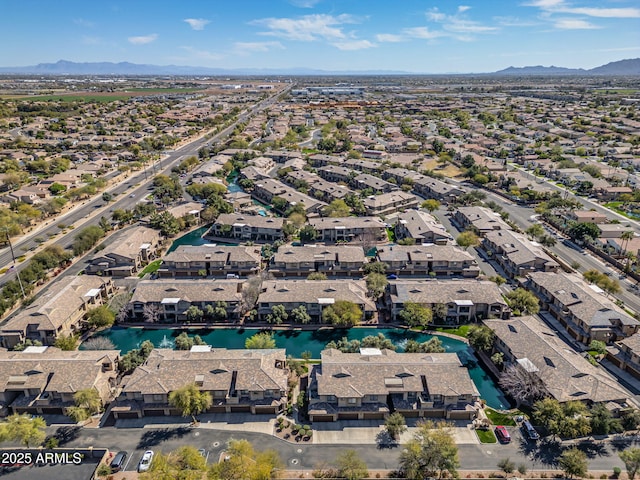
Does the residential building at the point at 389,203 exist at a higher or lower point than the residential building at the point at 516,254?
higher

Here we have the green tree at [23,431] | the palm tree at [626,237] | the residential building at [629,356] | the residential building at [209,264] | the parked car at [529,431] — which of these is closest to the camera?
the green tree at [23,431]

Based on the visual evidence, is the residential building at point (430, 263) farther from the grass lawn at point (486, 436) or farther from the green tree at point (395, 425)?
the green tree at point (395, 425)

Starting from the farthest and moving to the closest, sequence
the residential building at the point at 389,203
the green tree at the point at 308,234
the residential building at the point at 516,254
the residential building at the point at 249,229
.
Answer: the residential building at the point at 389,203, the residential building at the point at 249,229, the green tree at the point at 308,234, the residential building at the point at 516,254

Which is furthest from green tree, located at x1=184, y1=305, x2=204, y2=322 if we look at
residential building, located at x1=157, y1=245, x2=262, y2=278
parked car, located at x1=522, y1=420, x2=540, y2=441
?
parked car, located at x1=522, y1=420, x2=540, y2=441

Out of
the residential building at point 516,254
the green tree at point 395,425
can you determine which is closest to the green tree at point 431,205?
the residential building at point 516,254

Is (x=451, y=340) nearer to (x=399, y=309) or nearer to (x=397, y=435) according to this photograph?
(x=399, y=309)

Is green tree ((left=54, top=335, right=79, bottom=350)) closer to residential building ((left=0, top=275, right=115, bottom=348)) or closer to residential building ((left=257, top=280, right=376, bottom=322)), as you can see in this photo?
residential building ((left=0, top=275, right=115, bottom=348))

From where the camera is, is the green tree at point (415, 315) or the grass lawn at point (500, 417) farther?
the green tree at point (415, 315)

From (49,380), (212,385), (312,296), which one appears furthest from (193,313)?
(49,380)

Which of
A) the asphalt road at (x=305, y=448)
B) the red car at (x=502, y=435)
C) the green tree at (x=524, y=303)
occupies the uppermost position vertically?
the green tree at (x=524, y=303)
